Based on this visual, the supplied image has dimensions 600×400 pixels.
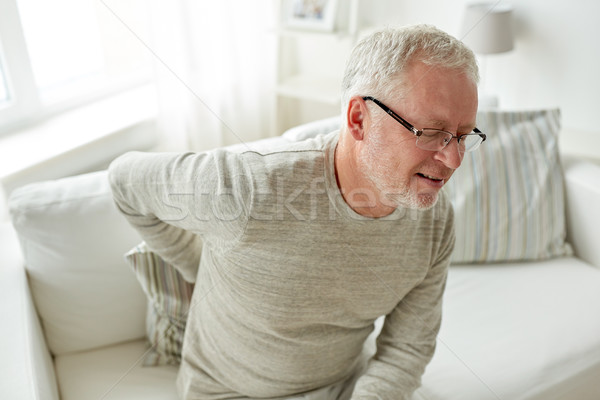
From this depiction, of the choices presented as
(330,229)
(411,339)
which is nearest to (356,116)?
(330,229)

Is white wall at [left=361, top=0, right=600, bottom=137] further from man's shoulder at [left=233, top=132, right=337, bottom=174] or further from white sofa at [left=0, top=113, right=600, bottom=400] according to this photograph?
man's shoulder at [left=233, top=132, right=337, bottom=174]

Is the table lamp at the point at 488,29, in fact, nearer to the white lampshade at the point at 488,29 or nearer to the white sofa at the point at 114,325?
the white lampshade at the point at 488,29

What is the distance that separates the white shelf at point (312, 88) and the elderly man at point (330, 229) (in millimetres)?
1376

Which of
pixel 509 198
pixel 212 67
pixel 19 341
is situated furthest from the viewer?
pixel 212 67

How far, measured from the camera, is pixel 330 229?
1119 mm

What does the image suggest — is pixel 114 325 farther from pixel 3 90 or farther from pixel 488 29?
pixel 488 29

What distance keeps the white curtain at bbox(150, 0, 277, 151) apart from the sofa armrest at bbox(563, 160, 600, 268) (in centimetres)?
126

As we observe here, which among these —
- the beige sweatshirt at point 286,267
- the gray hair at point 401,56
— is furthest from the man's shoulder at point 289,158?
the gray hair at point 401,56

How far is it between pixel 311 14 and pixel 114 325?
5.08 ft

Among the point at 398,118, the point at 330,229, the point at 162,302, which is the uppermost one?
the point at 398,118

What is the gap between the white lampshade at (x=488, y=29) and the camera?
6.96ft

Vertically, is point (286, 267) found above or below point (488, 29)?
below

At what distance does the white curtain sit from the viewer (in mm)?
2242

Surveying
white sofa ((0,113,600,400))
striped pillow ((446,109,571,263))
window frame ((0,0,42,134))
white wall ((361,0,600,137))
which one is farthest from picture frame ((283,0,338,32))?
white sofa ((0,113,600,400))
